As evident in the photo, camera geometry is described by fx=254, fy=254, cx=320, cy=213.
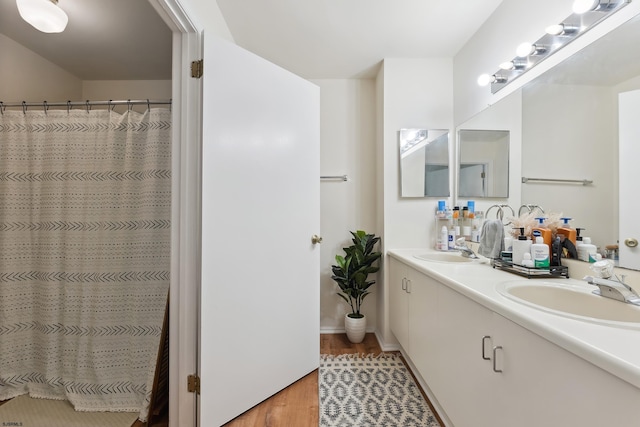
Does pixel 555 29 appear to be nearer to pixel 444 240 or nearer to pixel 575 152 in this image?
pixel 575 152

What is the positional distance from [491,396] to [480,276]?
48 centimetres

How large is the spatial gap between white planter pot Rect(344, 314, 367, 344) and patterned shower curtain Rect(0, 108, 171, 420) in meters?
1.39

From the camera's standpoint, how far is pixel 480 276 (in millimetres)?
1173

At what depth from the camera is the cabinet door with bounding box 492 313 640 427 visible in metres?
0.52

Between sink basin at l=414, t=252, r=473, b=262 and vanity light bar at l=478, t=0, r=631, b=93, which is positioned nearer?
vanity light bar at l=478, t=0, r=631, b=93

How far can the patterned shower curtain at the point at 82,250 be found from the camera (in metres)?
1.44

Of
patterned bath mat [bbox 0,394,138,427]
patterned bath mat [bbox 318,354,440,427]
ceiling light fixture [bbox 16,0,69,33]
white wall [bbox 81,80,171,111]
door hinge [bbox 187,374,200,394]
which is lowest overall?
patterned bath mat [bbox 318,354,440,427]

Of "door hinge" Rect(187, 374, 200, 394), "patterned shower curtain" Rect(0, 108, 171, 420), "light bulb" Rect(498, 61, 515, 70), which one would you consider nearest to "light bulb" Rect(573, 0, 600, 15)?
"light bulb" Rect(498, 61, 515, 70)

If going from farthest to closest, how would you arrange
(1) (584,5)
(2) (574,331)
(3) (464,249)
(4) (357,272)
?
(4) (357,272) → (3) (464,249) → (1) (584,5) → (2) (574,331)

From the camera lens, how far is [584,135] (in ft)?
3.62

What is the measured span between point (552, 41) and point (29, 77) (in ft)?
11.0

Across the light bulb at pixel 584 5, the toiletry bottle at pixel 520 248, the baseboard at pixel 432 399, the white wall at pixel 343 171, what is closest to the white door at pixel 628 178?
the toiletry bottle at pixel 520 248

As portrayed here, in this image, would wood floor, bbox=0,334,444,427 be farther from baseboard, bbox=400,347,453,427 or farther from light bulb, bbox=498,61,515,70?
light bulb, bbox=498,61,515,70

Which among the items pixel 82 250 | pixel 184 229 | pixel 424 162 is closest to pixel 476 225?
pixel 424 162
